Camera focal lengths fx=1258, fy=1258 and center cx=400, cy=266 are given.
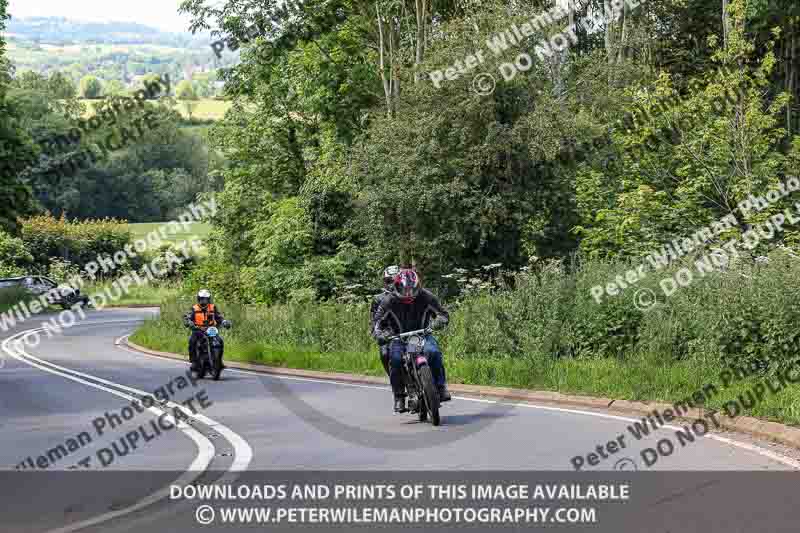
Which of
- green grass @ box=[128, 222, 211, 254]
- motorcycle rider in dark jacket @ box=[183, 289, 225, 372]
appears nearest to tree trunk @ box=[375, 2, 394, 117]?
motorcycle rider in dark jacket @ box=[183, 289, 225, 372]

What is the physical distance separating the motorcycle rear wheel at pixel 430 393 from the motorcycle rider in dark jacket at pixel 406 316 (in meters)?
0.30

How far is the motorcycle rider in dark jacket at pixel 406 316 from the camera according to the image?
49.0 ft

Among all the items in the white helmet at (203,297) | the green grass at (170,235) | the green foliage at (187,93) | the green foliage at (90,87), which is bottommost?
the white helmet at (203,297)

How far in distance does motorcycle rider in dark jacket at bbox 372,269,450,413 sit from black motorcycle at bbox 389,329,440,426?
A: 10cm

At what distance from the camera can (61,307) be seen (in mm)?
66875

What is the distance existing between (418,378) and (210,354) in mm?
10893

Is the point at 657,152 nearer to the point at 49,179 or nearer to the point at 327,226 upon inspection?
the point at 327,226

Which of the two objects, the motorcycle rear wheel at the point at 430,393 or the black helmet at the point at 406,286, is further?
the black helmet at the point at 406,286

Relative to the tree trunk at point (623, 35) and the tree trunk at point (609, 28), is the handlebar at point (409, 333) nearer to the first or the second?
the tree trunk at point (623, 35)

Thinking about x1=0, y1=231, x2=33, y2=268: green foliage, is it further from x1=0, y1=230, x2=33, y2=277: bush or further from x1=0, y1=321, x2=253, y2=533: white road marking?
x1=0, y1=321, x2=253, y2=533: white road marking

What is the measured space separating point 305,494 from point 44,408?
11.0m

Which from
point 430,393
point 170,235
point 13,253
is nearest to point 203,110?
point 170,235

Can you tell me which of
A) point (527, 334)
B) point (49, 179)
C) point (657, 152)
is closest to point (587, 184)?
point (657, 152)

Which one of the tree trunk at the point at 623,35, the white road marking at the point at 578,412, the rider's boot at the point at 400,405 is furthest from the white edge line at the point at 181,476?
the tree trunk at the point at 623,35
